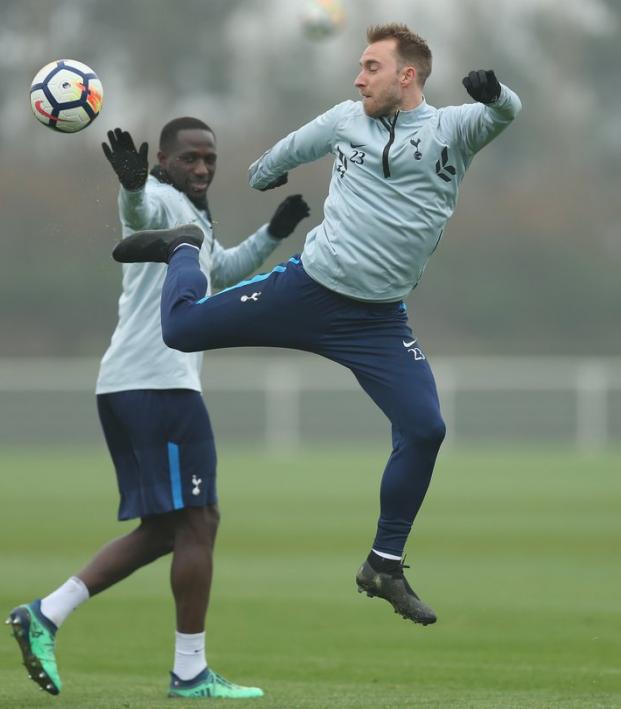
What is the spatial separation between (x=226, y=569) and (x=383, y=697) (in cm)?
556

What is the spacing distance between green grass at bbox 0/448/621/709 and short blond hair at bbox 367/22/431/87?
2.67 m

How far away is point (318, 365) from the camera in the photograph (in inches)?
1403

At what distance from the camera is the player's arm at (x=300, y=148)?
665cm

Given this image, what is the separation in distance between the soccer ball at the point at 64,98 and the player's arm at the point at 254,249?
103cm

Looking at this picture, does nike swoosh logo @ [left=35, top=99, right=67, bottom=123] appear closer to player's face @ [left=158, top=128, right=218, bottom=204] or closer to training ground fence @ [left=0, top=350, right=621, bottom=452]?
player's face @ [left=158, top=128, right=218, bottom=204]

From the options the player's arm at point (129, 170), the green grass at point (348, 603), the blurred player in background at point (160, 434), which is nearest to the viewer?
the player's arm at point (129, 170)

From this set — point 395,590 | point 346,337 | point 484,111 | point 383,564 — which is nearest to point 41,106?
point 346,337

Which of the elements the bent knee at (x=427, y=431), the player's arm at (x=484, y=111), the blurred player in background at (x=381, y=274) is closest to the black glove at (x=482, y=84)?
the player's arm at (x=484, y=111)

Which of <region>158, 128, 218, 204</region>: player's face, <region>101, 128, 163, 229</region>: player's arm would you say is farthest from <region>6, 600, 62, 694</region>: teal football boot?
<region>158, 128, 218, 204</region>: player's face

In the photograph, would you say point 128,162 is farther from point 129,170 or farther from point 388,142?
point 388,142

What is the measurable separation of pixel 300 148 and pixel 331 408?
88.7 ft

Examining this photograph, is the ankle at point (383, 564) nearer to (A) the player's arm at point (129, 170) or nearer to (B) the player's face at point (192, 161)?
(A) the player's arm at point (129, 170)

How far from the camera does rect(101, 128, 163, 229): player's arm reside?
22.9 ft

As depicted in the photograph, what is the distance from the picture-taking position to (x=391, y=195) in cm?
649
